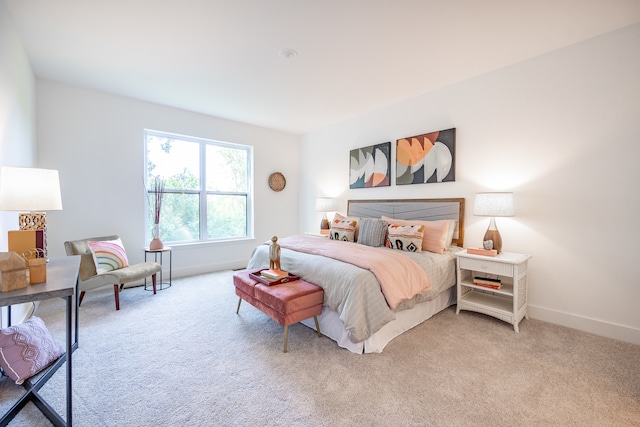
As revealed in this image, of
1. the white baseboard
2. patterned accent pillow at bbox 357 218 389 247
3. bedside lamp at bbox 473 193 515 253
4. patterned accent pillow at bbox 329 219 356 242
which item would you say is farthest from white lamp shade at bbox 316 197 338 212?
bedside lamp at bbox 473 193 515 253

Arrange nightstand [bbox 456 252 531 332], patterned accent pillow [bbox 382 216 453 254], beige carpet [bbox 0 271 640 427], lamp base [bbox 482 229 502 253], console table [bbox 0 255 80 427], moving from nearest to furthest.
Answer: console table [bbox 0 255 80 427] → beige carpet [bbox 0 271 640 427] → nightstand [bbox 456 252 531 332] → lamp base [bbox 482 229 502 253] → patterned accent pillow [bbox 382 216 453 254]

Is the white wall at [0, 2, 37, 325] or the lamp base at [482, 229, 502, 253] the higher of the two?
the white wall at [0, 2, 37, 325]

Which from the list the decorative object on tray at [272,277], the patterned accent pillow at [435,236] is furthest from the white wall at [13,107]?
the patterned accent pillow at [435,236]

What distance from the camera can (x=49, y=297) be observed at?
1.24 m

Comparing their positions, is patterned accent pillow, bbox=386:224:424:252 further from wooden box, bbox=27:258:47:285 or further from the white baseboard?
wooden box, bbox=27:258:47:285

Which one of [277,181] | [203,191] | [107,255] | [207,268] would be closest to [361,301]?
[107,255]

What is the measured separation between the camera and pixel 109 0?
1.95 metres

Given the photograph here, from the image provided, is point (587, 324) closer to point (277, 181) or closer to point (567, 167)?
point (567, 167)

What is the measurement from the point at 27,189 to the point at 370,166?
3786mm

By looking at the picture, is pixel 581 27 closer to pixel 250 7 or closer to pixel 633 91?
pixel 633 91

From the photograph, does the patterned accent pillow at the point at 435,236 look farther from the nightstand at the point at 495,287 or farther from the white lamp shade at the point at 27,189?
the white lamp shade at the point at 27,189

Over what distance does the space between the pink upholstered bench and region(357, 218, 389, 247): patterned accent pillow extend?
1.27 metres

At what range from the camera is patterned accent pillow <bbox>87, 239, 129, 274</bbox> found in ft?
10.1

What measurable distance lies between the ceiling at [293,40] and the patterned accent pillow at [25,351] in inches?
92.8
